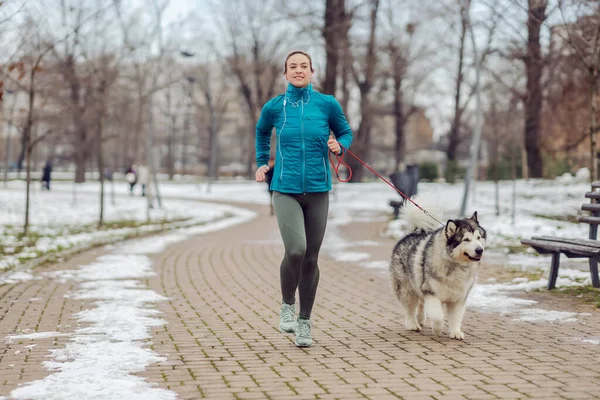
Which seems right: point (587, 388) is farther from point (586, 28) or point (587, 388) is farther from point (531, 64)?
point (531, 64)

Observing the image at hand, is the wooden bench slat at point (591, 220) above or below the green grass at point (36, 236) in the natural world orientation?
above

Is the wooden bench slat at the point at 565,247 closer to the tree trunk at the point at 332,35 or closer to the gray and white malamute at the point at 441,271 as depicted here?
the gray and white malamute at the point at 441,271

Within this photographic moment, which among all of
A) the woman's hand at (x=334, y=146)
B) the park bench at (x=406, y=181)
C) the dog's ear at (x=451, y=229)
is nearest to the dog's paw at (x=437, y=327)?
the dog's ear at (x=451, y=229)

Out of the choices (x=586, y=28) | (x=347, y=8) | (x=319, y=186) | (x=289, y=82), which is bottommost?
(x=319, y=186)

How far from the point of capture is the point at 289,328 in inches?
252

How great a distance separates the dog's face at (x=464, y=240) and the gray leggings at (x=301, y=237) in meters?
1.01

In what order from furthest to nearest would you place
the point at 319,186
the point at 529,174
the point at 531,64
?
1. the point at 529,174
2. the point at 531,64
3. the point at 319,186

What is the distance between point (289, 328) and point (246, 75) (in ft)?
166

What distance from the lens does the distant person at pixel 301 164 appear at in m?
6.04

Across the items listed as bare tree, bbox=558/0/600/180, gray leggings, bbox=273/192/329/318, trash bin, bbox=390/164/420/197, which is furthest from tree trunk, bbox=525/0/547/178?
gray leggings, bbox=273/192/329/318

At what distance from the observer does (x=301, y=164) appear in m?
6.04

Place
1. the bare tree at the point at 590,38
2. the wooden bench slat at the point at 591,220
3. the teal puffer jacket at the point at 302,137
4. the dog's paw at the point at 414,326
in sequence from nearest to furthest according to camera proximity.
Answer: the teal puffer jacket at the point at 302,137
the dog's paw at the point at 414,326
the wooden bench slat at the point at 591,220
the bare tree at the point at 590,38

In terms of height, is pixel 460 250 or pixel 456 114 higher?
pixel 456 114

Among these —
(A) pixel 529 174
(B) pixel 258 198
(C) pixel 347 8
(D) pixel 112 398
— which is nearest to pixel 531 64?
(A) pixel 529 174
